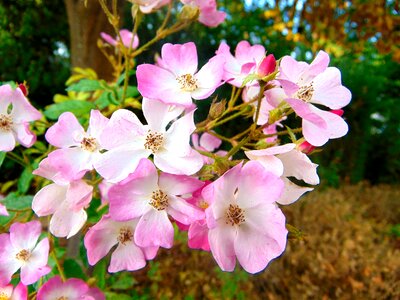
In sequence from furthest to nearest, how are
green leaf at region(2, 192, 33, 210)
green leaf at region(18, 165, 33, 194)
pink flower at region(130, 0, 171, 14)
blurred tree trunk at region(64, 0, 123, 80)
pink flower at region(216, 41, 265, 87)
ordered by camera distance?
blurred tree trunk at region(64, 0, 123, 80) < green leaf at region(18, 165, 33, 194) < green leaf at region(2, 192, 33, 210) < pink flower at region(130, 0, 171, 14) < pink flower at region(216, 41, 265, 87)

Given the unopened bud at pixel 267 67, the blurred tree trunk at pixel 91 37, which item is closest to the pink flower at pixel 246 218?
the unopened bud at pixel 267 67

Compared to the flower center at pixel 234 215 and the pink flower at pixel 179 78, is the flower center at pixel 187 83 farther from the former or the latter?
the flower center at pixel 234 215

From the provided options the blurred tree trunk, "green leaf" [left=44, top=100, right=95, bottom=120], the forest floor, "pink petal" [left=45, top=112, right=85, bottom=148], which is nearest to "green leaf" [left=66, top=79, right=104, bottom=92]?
"green leaf" [left=44, top=100, right=95, bottom=120]

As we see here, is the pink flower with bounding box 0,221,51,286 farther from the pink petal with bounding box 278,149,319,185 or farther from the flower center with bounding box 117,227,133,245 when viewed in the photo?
the pink petal with bounding box 278,149,319,185

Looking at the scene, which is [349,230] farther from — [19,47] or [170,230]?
[19,47]

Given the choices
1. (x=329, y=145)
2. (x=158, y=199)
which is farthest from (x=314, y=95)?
(x=329, y=145)

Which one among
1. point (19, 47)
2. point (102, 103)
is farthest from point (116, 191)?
point (19, 47)
